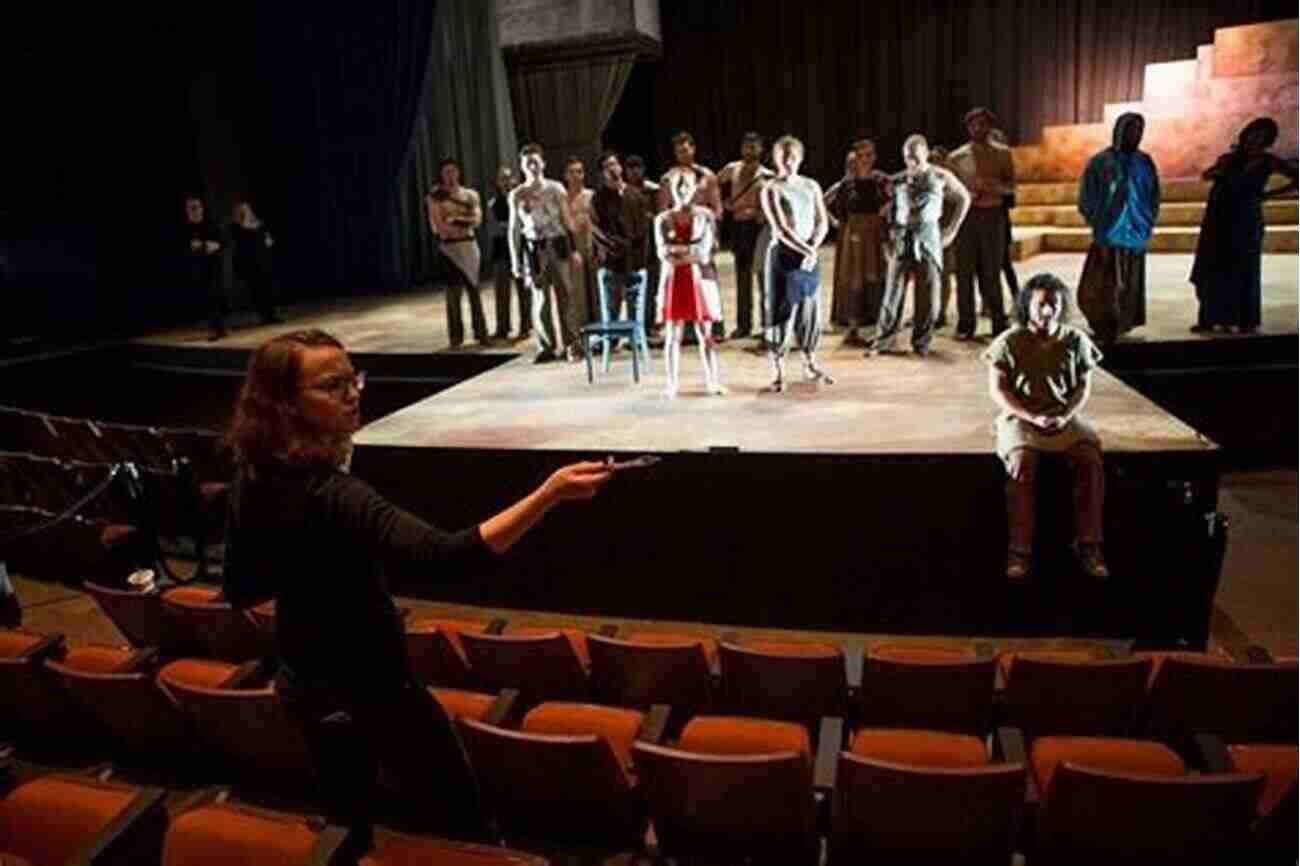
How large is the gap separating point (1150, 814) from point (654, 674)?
4.42 feet

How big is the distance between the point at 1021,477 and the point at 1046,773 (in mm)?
1875

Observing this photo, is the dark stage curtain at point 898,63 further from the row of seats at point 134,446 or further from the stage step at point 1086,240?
the row of seats at point 134,446

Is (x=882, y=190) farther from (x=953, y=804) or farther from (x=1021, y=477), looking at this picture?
(x=953, y=804)

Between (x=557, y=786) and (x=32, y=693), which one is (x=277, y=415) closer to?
(x=557, y=786)

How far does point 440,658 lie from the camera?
10.4 feet

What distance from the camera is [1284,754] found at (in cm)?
236

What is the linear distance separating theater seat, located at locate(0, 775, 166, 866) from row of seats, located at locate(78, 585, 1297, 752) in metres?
1.10

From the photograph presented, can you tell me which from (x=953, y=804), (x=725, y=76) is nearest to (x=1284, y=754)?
(x=953, y=804)

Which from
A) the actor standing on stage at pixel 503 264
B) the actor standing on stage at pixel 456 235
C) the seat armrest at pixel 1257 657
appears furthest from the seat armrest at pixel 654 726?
the actor standing on stage at pixel 456 235

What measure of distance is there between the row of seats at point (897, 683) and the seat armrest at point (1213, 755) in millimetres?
163

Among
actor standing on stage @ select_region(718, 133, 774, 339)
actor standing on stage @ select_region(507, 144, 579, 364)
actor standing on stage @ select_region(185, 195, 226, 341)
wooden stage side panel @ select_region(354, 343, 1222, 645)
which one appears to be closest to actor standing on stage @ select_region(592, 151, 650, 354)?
actor standing on stage @ select_region(507, 144, 579, 364)

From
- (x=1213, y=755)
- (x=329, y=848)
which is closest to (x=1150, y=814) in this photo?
(x=1213, y=755)

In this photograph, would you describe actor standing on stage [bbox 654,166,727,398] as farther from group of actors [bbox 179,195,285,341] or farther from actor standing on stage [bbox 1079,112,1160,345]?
group of actors [bbox 179,195,285,341]

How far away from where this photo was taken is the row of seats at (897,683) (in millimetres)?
2586
